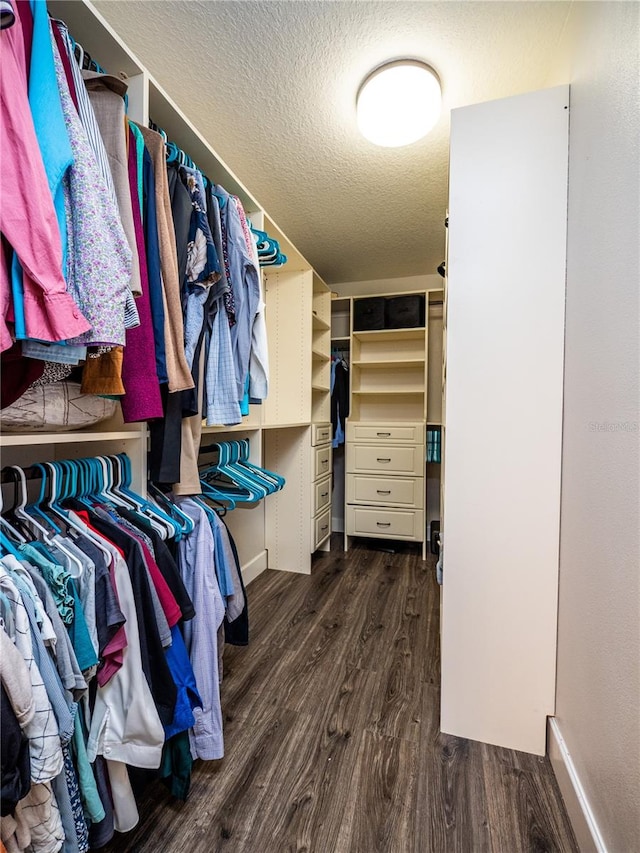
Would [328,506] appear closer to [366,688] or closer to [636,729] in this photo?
[366,688]

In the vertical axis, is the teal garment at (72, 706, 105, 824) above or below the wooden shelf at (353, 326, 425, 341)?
below

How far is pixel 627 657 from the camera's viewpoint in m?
0.77

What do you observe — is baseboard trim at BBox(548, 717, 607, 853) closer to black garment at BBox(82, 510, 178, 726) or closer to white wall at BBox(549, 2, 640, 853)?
white wall at BBox(549, 2, 640, 853)

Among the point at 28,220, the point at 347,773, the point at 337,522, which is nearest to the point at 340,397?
the point at 337,522

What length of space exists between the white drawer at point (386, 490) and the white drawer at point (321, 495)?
6.7 inches

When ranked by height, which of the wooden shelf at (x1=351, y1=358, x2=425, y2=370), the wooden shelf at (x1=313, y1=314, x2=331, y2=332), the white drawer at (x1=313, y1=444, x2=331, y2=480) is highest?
the wooden shelf at (x1=313, y1=314, x2=331, y2=332)

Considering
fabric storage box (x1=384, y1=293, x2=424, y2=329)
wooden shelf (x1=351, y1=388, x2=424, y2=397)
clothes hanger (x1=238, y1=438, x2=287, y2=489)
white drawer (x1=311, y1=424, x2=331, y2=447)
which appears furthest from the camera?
wooden shelf (x1=351, y1=388, x2=424, y2=397)

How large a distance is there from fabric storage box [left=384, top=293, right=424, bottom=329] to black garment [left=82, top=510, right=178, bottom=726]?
269cm

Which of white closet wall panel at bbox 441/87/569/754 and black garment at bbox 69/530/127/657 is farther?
white closet wall panel at bbox 441/87/569/754

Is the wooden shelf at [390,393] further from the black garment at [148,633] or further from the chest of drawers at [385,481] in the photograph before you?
the black garment at [148,633]

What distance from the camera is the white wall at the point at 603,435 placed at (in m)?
0.77

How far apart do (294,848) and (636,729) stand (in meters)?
0.86

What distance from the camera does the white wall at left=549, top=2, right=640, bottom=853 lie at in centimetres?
77

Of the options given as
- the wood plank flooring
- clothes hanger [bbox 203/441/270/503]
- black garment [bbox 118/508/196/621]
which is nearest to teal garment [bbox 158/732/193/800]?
the wood plank flooring
